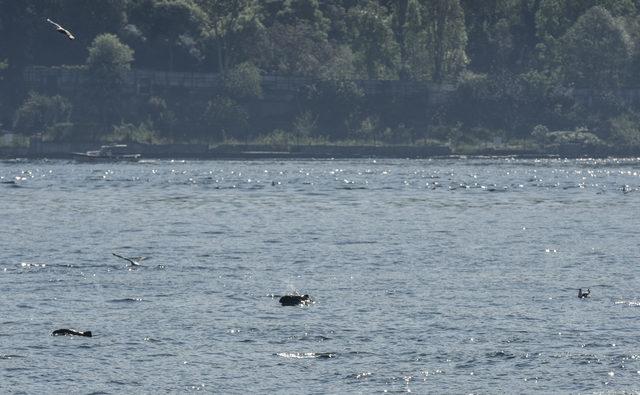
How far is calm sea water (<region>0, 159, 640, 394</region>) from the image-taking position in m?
58.0

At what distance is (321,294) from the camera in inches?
3051

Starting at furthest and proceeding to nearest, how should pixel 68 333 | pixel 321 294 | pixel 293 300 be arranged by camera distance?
pixel 321 294, pixel 293 300, pixel 68 333

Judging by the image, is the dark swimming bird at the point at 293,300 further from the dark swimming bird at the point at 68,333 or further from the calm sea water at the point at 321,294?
the dark swimming bird at the point at 68,333

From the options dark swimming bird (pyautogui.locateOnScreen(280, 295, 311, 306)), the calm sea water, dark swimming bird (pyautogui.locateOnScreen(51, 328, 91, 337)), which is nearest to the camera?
the calm sea water

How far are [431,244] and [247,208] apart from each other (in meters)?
36.7

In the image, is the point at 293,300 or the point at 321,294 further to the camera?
the point at 321,294

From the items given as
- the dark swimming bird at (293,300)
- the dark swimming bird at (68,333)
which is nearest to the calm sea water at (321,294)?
the dark swimming bird at (293,300)

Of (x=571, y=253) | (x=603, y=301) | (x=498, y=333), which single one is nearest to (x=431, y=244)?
(x=571, y=253)

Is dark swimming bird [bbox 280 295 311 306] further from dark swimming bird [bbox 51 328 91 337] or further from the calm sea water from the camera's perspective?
dark swimming bird [bbox 51 328 91 337]

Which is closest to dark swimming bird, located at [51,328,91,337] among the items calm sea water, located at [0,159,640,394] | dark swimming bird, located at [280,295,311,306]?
calm sea water, located at [0,159,640,394]

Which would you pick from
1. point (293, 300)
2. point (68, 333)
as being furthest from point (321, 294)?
point (68, 333)

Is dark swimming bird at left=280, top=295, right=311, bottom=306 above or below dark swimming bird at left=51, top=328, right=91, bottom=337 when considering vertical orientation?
above

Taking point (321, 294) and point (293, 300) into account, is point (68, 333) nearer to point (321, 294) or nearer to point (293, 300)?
point (293, 300)

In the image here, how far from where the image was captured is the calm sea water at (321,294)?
58.0 m
